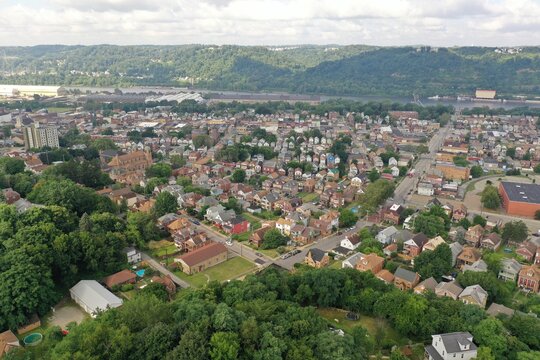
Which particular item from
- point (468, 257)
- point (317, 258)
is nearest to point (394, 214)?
point (468, 257)

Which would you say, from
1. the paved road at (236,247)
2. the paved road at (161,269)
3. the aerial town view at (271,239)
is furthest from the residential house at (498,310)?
the paved road at (161,269)

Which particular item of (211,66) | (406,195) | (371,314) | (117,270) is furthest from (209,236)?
(211,66)

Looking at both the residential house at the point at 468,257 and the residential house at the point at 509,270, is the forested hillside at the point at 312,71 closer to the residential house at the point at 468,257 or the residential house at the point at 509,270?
the residential house at the point at 468,257

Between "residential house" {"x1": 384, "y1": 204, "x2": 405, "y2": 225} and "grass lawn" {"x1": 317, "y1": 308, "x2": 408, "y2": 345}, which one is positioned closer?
"grass lawn" {"x1": 317, "y1": 308, "x2": 408, "y2": 345}

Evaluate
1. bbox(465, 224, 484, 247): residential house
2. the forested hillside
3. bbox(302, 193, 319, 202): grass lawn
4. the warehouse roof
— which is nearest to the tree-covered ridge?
bbox(465, 224, 484, 247): residential house

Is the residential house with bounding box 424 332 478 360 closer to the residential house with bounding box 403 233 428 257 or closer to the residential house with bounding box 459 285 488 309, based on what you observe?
the residential house with bounding box 459 285 488 309

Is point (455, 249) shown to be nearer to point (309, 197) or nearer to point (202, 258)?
point (309, 197)
